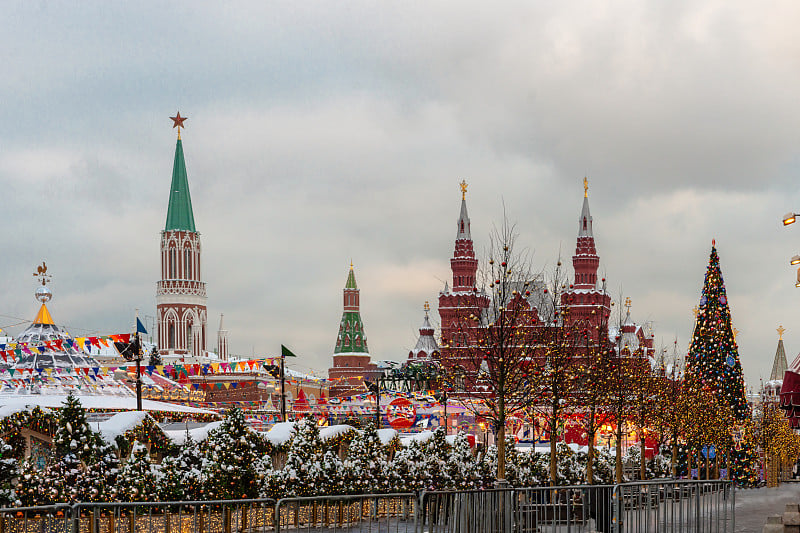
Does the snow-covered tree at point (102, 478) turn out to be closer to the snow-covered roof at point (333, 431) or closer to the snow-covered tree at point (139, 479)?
the snow-covered tree at point (139, 479)

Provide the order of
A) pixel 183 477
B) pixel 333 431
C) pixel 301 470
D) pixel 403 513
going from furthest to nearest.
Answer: pixel 333 431 < pixel 301 470 < pixel 183 477 < pixel 403 513

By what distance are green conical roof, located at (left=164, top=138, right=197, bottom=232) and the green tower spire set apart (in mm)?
28215

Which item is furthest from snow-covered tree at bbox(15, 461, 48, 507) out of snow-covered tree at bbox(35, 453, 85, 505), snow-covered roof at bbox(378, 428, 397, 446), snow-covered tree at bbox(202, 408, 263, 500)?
snow-covered roof at bbox(378, 428, 397, 446)

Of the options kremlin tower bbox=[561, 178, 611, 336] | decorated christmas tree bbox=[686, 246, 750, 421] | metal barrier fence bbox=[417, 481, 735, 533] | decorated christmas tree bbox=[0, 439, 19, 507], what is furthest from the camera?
kremlin tower bbox=[561, 178, 611, 336]

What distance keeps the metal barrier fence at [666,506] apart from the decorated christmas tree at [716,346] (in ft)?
116

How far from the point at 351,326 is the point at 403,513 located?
6675 inches

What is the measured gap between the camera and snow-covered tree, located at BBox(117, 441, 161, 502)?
20.1 meters

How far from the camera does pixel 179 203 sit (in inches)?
7288

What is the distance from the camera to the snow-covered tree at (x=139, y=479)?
20.1 metres

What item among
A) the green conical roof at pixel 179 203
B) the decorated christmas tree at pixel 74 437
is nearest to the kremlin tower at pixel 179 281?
the green conical roof at pixel 179 203

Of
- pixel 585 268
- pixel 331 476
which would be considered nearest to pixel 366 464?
pixel 331 476

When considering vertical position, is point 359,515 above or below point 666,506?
above

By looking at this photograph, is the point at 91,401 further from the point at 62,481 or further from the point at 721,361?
the point at 721,361

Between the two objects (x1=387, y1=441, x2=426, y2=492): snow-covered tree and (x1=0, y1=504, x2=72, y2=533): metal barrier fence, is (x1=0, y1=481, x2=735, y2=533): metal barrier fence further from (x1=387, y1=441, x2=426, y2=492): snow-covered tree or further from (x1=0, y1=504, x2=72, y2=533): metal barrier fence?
(x1=387, y1=441, x2=426, y2=492): snow-covered tree
